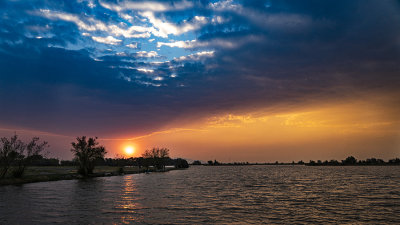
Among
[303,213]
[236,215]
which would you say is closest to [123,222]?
[236,215]

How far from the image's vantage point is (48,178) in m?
79.2

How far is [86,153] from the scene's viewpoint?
334ft

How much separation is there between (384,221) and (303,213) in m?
8.28

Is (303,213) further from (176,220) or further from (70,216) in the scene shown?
(70,216)

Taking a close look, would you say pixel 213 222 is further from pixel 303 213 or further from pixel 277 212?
pixel 303 213

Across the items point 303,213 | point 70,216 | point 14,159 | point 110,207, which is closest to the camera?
point 70,216

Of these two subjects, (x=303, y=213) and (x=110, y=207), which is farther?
(x=110, y=207)

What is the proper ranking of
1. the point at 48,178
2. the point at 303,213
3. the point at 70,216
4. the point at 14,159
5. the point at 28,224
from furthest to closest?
1. the point at 48,178
2. the point at 14,159
3. the point at 303,213
4. the point at 70,216
5. the point at 28,224

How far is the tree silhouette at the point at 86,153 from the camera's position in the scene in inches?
3969

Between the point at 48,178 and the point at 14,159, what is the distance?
42.4ft

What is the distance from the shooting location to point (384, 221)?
2894 cm

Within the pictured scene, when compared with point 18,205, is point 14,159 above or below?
above

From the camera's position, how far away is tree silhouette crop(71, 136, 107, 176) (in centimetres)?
10082

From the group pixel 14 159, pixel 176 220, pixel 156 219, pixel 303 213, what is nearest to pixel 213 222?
pixel 176 220
